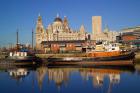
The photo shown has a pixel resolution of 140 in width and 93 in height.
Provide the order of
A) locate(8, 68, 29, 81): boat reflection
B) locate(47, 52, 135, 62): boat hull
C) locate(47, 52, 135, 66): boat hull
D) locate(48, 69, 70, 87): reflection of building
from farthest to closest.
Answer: locate(47, 52, 135, 66): boat hull → locate(47, 52, 135, 62): boat hull → locate(8, 68, 29, 81): boat reflection → locate(48, 69, 70, 87): reflection of building

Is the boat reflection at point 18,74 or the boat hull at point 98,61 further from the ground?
the boat hull at point 98,61

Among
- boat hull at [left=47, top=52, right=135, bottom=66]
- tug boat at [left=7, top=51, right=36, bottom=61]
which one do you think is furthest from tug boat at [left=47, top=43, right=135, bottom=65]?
tug boat at [left=7, top=51, right=36, bottom=61]

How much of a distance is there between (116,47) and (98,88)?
40.2 metres

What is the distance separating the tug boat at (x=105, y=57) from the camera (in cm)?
6950

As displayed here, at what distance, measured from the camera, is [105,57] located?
70.8 meters

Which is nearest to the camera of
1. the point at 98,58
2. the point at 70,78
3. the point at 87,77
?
the point at 70,78

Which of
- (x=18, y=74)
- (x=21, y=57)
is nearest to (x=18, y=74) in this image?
(x=18, y=74)

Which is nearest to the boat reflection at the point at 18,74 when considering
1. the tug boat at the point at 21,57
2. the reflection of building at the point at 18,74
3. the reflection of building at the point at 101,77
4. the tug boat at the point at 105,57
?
the reflection of building at the point at 18,74

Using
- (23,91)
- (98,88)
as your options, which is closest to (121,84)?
(98,88)

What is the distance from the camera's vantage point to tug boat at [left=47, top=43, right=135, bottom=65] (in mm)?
69500

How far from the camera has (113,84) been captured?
3666cm

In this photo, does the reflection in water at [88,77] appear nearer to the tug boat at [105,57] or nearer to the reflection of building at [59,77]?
the reflection of building at [59,77]

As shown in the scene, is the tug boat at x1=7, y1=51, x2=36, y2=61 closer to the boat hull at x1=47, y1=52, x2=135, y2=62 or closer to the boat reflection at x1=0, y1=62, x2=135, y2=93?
the boat hull at x1=47, y1=52, x2=135, y2=62

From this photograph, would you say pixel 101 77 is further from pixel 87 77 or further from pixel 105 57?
pixel 105 57
